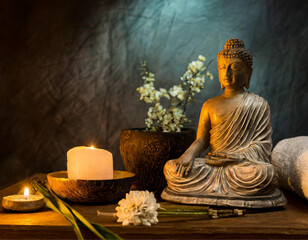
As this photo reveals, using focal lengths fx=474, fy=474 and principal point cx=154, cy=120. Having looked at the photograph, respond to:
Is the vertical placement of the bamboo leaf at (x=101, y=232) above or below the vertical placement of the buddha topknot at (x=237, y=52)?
below

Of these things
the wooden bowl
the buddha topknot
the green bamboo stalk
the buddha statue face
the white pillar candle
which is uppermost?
the buddha topknot

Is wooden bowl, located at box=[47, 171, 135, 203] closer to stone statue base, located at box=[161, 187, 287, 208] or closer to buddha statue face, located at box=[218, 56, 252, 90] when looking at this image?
stone statue base, located at box=[161, 187, 287, 208]

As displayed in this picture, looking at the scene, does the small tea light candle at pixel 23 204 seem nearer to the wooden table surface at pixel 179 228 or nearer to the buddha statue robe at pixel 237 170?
the wooden table surface at pixel 179 228

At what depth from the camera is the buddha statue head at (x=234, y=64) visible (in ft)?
3.82

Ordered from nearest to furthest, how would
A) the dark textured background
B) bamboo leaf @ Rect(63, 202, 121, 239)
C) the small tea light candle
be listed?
bamboo leaf @ Rect(63, 202, 121, 239), the small tea light candle, the dark textured background

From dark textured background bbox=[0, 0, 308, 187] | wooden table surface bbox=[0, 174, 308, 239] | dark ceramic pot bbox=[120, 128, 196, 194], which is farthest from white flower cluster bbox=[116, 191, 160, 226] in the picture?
dark textured background bbox=[0, 0, 308, 187]

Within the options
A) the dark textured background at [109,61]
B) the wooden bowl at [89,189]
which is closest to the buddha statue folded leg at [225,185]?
the wooden bowl at [89,189]

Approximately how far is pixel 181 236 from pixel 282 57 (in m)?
0.81

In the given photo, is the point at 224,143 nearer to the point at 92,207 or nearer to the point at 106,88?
the point at 92,207

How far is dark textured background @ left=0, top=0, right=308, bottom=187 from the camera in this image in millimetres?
1508

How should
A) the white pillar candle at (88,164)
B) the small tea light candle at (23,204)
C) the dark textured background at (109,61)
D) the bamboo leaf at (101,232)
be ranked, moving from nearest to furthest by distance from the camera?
the bamboo leaf at (101,232) → the small tea light candle at (23,204) → the white pillar candle at (88,164) → the dark textured background at (109,61)

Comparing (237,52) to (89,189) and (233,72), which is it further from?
(89,189)

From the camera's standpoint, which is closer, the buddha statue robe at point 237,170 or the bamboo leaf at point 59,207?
the bamboo leaf at point 59,207

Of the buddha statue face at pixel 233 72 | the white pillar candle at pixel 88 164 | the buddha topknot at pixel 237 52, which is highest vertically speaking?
the buddha topknot at pixel 237 52
